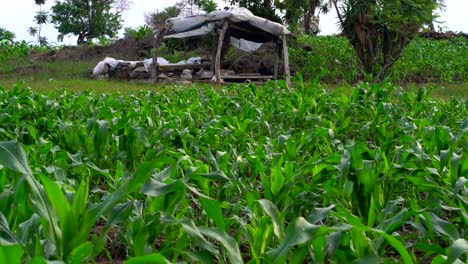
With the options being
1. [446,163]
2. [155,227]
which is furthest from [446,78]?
[155,227]

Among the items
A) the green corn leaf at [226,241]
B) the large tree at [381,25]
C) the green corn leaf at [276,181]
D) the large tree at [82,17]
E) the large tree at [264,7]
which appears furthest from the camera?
the large tree at [82,17]

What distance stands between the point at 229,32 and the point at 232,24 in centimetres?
76

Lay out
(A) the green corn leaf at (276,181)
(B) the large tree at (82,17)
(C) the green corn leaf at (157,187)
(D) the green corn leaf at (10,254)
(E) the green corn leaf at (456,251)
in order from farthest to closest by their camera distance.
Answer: (B) the large tree at (82,17)
(A) the green corn leaf at (276,181)
(C) the green corn leaf at (157,187)
(E) the green corn leaf at (456,251)
(D) the green corn leaf at (10,254)

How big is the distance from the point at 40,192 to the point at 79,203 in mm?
178

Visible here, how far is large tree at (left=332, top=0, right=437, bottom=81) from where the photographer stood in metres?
15.4

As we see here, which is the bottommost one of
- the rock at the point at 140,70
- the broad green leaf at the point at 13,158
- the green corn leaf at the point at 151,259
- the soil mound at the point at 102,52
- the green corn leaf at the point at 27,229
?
the rock at the point at 140,70

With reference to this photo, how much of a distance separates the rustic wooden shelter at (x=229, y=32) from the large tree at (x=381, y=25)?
1898 mm

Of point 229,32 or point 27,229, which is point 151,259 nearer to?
point 27,229

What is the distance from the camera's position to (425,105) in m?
6.63

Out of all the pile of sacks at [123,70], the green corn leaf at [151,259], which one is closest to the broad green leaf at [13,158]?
the green corn leaf at [151,259]

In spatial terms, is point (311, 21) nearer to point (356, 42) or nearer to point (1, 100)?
point (356, 42)

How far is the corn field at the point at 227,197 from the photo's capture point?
5.38 feet

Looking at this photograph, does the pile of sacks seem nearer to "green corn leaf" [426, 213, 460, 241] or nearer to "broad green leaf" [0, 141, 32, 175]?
"green corn leaf" [426, 213, 460, 241]

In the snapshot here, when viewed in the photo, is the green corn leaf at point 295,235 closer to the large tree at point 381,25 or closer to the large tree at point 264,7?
the large tree at point 381,25
